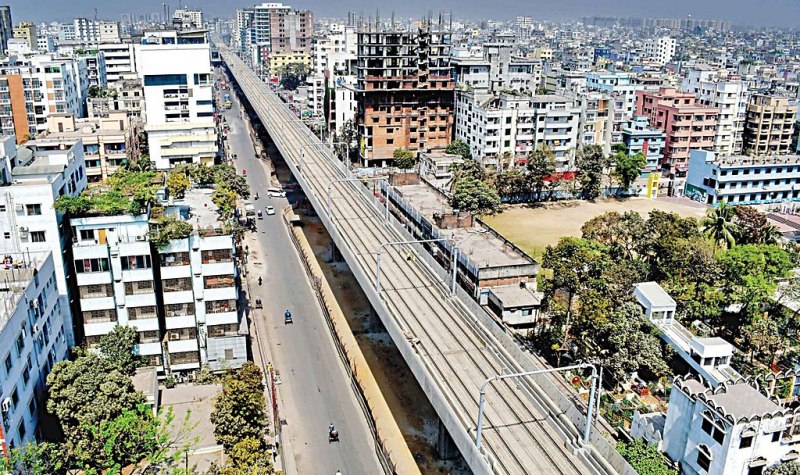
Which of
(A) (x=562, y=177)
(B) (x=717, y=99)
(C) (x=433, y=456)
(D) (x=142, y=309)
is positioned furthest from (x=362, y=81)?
(C) (x=433, y=456)

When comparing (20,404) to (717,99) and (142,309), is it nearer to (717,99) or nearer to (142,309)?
(142,309)

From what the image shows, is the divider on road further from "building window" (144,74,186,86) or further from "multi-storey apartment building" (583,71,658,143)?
"multi-storey apartment building" (583,71,658,143)

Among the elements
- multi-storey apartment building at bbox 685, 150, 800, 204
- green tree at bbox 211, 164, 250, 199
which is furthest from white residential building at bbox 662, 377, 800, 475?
multi-storey apartment building at bbox 685, 150, 800, 204

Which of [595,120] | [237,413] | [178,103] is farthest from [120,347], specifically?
[595,120]

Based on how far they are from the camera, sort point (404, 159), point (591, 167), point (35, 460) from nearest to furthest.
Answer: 1. point (35, 460)
2. point (591, 167)
3. point (404, 159)

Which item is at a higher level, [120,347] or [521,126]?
[521,126]

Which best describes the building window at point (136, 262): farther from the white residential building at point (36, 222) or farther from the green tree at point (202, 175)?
the green tree at point (202, 175)

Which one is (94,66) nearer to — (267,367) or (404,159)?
(404,159)
